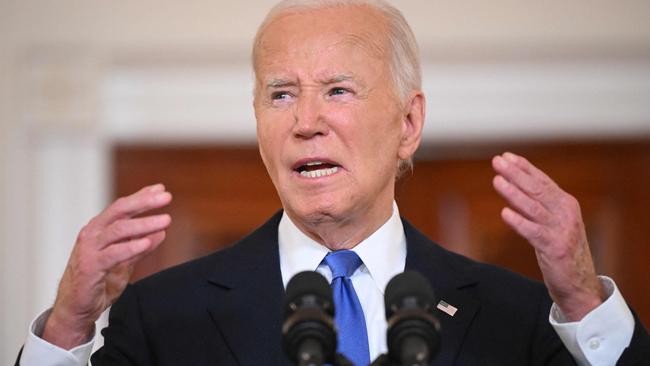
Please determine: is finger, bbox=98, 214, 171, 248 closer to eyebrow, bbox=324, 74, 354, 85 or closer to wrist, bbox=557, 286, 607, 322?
eyebrow, bbox=324, 74, 354, 85

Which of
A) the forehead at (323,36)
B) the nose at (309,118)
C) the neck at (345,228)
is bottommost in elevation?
the neck at (345,228)

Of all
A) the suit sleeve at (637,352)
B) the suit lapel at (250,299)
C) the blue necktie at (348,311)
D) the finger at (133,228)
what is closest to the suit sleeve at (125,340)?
the suit lapel at (250,299)

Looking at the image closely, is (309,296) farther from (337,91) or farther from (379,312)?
(337,91)

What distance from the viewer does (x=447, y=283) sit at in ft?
7.59

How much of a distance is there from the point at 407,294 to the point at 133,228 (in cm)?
59

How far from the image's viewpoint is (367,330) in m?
2.16

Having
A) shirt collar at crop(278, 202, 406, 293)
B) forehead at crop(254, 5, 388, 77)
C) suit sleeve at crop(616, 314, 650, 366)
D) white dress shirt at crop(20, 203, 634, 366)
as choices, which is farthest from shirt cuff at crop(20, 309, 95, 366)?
suit sleeve at crop(616, 314, 650, 366)

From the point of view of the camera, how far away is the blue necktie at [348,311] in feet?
6.89

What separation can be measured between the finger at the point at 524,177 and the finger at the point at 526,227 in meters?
0.05

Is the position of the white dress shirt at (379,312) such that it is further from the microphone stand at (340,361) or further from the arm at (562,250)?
A: the microphone stand at (340,361)

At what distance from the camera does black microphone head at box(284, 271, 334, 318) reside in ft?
5.13

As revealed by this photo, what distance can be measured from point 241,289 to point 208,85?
217 cm

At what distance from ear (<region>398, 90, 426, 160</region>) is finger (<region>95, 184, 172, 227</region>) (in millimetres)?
639

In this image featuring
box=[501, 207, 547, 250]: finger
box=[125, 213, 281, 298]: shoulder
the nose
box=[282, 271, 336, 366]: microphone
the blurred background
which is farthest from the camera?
the blurred background
